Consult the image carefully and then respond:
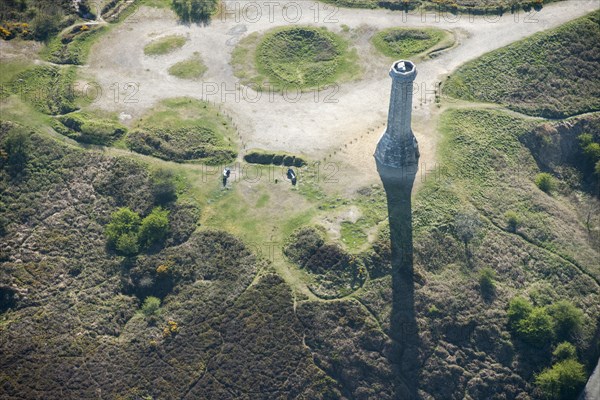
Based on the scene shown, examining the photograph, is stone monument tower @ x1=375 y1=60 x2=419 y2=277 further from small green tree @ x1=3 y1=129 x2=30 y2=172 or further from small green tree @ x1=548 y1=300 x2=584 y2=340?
small green tree @ x1=3 y1=129 x2=30 y2=172

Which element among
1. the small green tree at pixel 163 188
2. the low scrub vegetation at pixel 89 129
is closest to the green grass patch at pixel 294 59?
the low scrub vegetation at pixel 89 129

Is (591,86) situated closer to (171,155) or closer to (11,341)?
(171,155)

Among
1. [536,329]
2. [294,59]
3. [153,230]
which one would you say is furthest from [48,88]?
[536,329]

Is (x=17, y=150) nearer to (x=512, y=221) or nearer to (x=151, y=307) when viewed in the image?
(x=151, y=307)

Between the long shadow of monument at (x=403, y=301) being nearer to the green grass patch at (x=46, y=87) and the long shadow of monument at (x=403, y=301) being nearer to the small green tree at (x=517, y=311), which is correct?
the small green tree at (x=517, y=311)

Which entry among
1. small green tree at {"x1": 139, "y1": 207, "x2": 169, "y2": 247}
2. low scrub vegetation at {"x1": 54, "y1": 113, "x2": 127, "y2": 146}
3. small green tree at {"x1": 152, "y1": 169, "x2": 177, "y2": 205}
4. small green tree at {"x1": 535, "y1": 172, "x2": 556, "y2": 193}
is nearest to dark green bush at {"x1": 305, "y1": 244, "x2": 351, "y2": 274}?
small green tree at {"x1": 139, "y1": 207, "x2": 169, "y2": 247}
